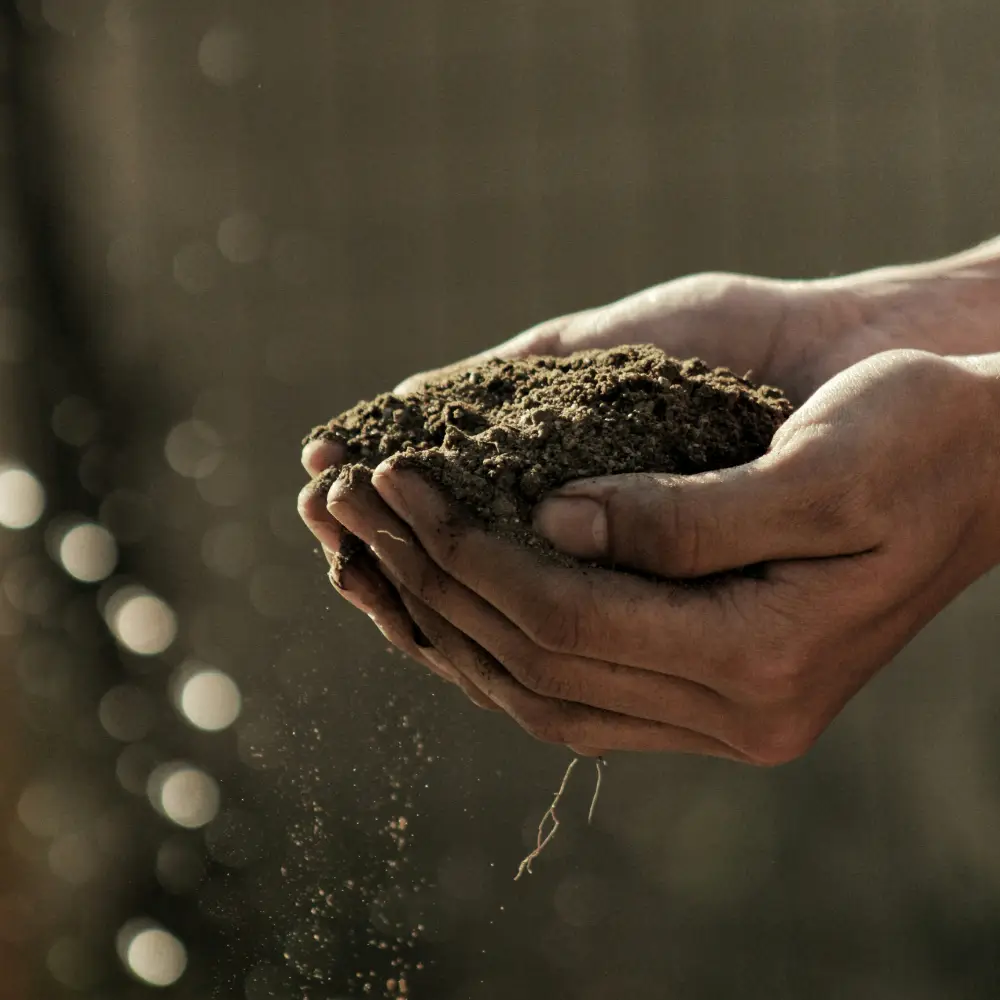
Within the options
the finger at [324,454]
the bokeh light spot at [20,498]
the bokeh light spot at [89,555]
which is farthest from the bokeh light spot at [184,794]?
the finger at [324,454]

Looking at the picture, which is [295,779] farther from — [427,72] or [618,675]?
[427,72]

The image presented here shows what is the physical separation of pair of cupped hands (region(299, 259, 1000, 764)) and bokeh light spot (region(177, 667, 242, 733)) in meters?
2.14

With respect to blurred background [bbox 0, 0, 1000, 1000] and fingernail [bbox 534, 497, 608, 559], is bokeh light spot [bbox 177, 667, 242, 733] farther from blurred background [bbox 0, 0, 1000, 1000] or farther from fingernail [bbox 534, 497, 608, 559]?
fingernail [bbox 534, 497, 608, 559]

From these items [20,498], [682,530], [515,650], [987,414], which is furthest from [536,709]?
[20,498]

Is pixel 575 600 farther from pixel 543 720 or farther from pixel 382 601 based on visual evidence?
pixel 382 601

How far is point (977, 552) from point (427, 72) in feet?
8.88

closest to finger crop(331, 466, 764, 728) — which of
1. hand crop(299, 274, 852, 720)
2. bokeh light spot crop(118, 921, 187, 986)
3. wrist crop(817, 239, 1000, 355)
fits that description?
hand crop(299, 274, 852, 720)

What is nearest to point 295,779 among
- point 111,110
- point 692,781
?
point 692,781

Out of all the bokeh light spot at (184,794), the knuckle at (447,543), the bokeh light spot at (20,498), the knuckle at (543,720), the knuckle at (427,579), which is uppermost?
the knuckle at (447,543)

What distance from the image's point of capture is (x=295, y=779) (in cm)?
197

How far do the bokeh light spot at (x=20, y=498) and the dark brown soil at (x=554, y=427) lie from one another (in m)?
2.55

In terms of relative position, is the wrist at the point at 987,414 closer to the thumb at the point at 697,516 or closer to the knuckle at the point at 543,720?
the thumb at the point at 697,516

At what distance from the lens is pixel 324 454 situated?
1.57 meters

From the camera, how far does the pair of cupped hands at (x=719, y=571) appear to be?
130cm
